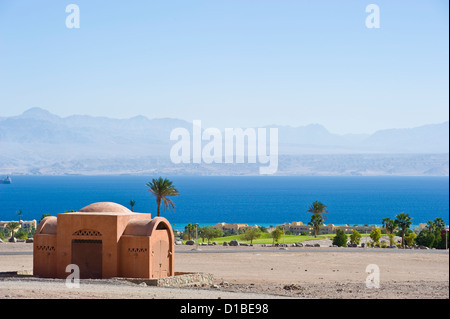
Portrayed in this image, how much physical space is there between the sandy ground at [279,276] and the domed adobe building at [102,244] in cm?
234

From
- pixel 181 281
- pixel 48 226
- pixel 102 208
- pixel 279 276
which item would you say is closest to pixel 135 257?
pixel 181 281

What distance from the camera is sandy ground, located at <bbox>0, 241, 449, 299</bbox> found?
80.3 feet

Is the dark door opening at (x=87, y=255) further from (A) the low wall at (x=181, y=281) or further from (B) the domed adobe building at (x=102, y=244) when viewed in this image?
(A) the low wall at (x=181, y=281)

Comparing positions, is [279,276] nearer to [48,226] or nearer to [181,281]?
[181,281]

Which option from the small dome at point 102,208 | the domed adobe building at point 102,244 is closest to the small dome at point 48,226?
the domed adobe building at point 102,244

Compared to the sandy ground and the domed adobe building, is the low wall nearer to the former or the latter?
the sandy ground

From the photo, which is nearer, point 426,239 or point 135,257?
point 135,257

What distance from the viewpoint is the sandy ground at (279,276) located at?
24.5m

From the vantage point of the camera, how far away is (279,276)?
40.2m

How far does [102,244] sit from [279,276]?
12684 mm

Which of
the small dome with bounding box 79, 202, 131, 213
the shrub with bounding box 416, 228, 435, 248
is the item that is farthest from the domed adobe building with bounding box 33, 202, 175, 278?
the shrub with bounding box 416, 228, 435, 248
